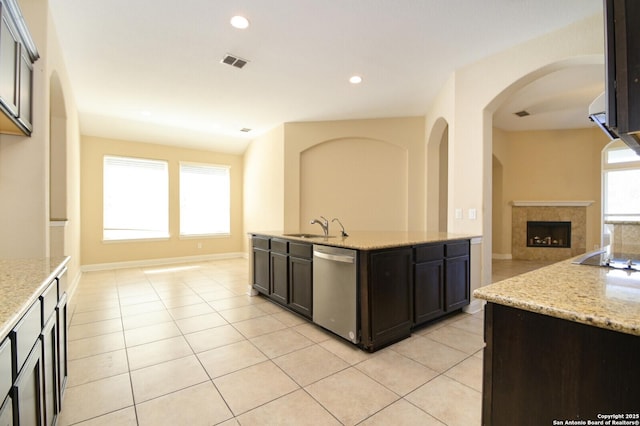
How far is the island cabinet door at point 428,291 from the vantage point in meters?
2.79

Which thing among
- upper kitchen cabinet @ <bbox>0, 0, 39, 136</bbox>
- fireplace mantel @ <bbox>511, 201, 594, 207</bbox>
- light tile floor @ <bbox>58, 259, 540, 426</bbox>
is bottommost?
light tile floor @ <bbox>58, 259, 540, 426</bbox>

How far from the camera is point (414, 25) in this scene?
2.77m

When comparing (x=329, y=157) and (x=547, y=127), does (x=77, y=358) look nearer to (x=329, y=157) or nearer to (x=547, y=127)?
(x=329, y=157)

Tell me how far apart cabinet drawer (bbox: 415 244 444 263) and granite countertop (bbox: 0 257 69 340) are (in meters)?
2.59

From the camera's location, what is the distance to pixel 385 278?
2510mm

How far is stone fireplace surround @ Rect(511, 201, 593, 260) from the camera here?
263 inches

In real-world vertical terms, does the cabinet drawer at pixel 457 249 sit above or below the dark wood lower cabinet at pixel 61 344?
above

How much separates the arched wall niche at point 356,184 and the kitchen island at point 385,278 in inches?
82.6

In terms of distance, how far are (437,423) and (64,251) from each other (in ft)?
13.8

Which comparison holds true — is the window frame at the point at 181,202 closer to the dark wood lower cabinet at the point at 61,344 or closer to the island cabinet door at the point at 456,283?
the dark wood lower cabinet at the point at 61,344

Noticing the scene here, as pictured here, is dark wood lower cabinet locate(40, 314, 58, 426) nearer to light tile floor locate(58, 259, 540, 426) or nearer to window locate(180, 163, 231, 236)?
light tile floor locate(58, 259, 540, 426)

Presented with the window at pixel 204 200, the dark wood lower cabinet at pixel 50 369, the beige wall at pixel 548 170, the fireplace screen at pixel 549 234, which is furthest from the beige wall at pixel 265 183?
the fireplace screen at pixel 549 234

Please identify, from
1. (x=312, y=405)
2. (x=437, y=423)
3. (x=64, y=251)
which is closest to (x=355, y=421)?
(x=312, y=405)

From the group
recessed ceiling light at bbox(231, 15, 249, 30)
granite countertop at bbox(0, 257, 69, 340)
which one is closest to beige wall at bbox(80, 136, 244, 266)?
recessed ceiling light at bbox(231, 15, 249, 30)
